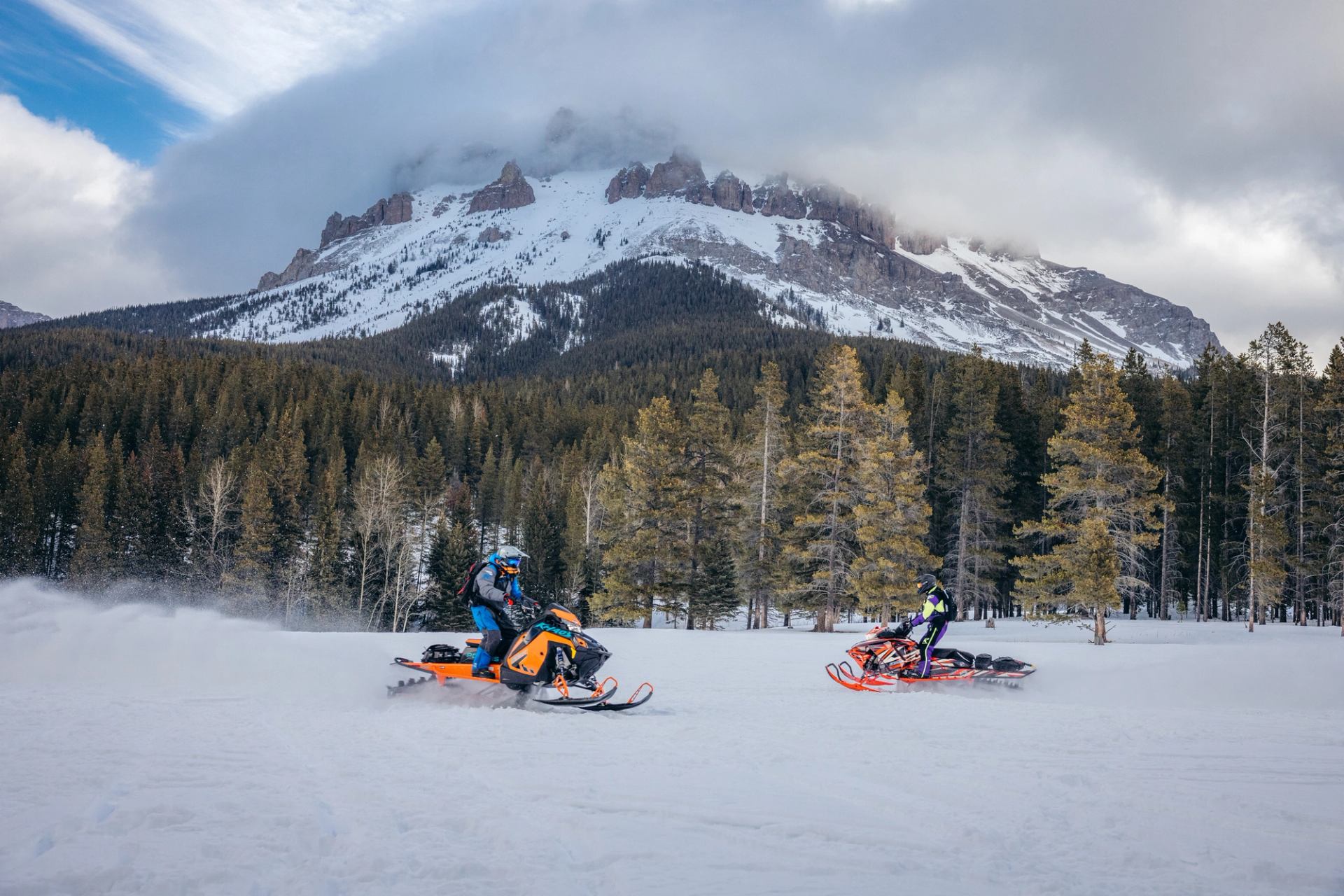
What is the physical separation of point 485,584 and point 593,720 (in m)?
2.58

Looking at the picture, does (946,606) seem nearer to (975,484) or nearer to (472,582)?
(472,582)

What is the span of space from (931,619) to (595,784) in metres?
9.64

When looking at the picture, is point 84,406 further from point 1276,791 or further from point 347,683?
point 1276,791

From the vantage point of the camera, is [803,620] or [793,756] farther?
[803,620]

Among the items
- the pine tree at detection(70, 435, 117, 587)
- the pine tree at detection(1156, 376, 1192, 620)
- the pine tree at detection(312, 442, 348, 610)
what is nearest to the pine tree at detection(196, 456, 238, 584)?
the pine tree at detection(312, 442, 348, 610)

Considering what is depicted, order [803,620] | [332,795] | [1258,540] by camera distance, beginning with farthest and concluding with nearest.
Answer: [803,620]
[1258,540]
[332,795]

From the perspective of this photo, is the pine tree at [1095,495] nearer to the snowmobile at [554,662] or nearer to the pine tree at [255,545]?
the snowmobile at [554,662]

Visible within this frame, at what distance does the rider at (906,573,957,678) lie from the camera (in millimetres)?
14805

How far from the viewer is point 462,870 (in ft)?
15.7

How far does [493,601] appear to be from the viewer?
1144cm

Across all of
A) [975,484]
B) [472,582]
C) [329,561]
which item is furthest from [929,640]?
[329,561]

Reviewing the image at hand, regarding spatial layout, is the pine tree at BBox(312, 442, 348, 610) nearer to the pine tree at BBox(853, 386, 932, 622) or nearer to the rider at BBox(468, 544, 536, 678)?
the pine tree at BBox(853, 386, 932, 622)

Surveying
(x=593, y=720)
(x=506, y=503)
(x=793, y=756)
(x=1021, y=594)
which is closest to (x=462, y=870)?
(x=793, y=756)

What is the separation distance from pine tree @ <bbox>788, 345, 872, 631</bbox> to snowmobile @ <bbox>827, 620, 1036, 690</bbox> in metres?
15.5
